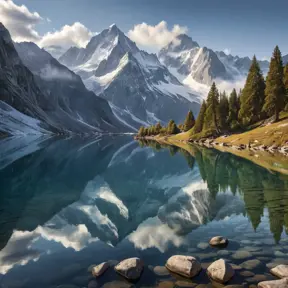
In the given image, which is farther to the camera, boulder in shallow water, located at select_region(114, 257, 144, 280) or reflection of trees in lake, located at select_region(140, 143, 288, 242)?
reflection of trees in lake, located at select_region(140, 143, 288, 242)

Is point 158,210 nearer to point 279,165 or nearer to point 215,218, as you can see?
point 215,218

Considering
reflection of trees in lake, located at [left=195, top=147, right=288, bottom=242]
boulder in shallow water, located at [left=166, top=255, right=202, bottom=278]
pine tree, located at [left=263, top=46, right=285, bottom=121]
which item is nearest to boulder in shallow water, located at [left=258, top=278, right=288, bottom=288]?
boulder in shallow water, located at [left=166, top=255, right=202, bottom=278]

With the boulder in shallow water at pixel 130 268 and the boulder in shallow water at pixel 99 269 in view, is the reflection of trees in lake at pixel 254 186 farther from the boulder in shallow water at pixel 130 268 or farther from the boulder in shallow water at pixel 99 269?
the boulder in shallow water at pixel 99 269

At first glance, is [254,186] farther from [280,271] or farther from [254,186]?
[280,271]

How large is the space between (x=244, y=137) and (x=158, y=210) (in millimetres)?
74049

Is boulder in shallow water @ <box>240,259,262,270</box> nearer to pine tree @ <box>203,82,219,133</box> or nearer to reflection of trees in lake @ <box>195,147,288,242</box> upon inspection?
reflection of trees in lake @ <box>195,147,288,242</box>

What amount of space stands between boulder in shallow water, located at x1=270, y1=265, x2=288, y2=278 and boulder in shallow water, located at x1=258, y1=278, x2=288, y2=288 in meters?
1.06

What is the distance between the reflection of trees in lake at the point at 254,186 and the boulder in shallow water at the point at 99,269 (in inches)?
435

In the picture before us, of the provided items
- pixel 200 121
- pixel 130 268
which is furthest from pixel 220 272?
pixel 200 121

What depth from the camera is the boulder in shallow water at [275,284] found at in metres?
12.9

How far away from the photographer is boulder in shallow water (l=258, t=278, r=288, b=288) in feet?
42.4

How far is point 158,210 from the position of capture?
29.6m

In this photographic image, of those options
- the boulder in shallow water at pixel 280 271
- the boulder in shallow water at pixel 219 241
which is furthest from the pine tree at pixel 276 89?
the boulder in shallow water at pixel 280 271

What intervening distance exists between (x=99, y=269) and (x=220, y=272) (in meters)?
5.87
